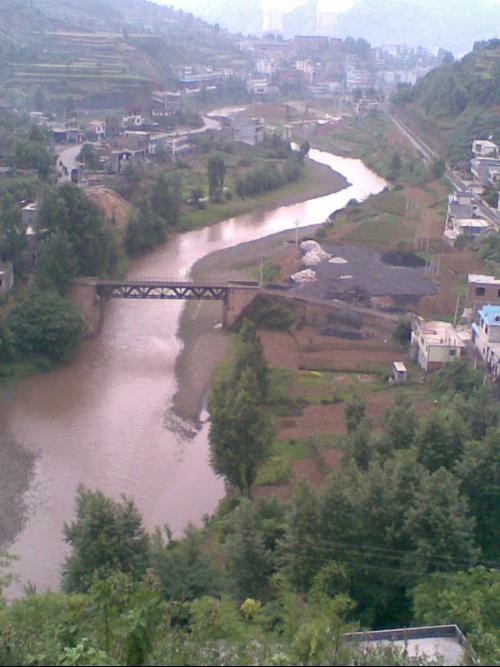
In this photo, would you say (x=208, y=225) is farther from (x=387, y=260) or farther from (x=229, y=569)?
(x=229, y=569)

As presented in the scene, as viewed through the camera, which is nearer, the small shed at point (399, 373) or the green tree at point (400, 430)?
the green tree at point (400, 430)

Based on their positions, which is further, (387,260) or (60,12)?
(60,12)

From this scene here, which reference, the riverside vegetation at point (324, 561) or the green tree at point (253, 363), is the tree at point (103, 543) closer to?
the riverside vegetation at point (324, 561)

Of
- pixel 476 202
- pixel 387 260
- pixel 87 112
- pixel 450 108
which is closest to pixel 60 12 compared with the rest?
pixel 87 112

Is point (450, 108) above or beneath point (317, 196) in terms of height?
above

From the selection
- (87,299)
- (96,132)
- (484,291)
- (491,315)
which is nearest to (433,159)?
(96,132)

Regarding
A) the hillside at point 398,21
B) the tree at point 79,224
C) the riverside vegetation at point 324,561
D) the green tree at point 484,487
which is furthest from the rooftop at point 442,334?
the hillside at point 398,21
